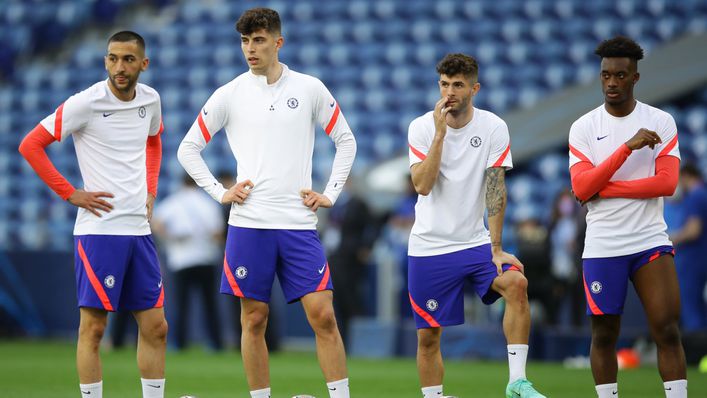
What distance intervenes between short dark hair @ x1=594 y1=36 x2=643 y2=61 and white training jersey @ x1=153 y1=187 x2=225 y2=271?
8480mm

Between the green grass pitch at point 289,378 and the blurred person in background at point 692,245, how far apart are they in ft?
4.17

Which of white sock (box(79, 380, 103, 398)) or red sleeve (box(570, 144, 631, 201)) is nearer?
red sleeve (box(570, 144, 631, 201))

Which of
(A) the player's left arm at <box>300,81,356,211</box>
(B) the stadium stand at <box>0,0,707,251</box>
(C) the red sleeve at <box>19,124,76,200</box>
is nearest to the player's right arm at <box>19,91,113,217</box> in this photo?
(C) the red sleeve at <box>19,124,76,200</box>

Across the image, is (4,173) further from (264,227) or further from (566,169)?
(264,227)

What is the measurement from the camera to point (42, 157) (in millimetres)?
7559

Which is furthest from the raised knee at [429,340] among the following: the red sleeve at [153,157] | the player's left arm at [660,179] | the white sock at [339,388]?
the red sleeve at [153,157]

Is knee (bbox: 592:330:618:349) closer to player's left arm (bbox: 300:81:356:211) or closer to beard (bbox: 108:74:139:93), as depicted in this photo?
player's left arm (bbox: 300:81:356:211)

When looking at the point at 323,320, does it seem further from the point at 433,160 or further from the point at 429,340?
the point at 433,160

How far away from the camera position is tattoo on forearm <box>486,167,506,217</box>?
7.63 metres

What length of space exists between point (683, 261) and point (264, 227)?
25.0 ft

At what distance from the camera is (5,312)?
1791 cm

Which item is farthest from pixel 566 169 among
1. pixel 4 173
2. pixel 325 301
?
pixel 325 301

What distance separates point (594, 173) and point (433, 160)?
1.00m

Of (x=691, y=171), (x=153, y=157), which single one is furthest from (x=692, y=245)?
(x=153, y=157)
